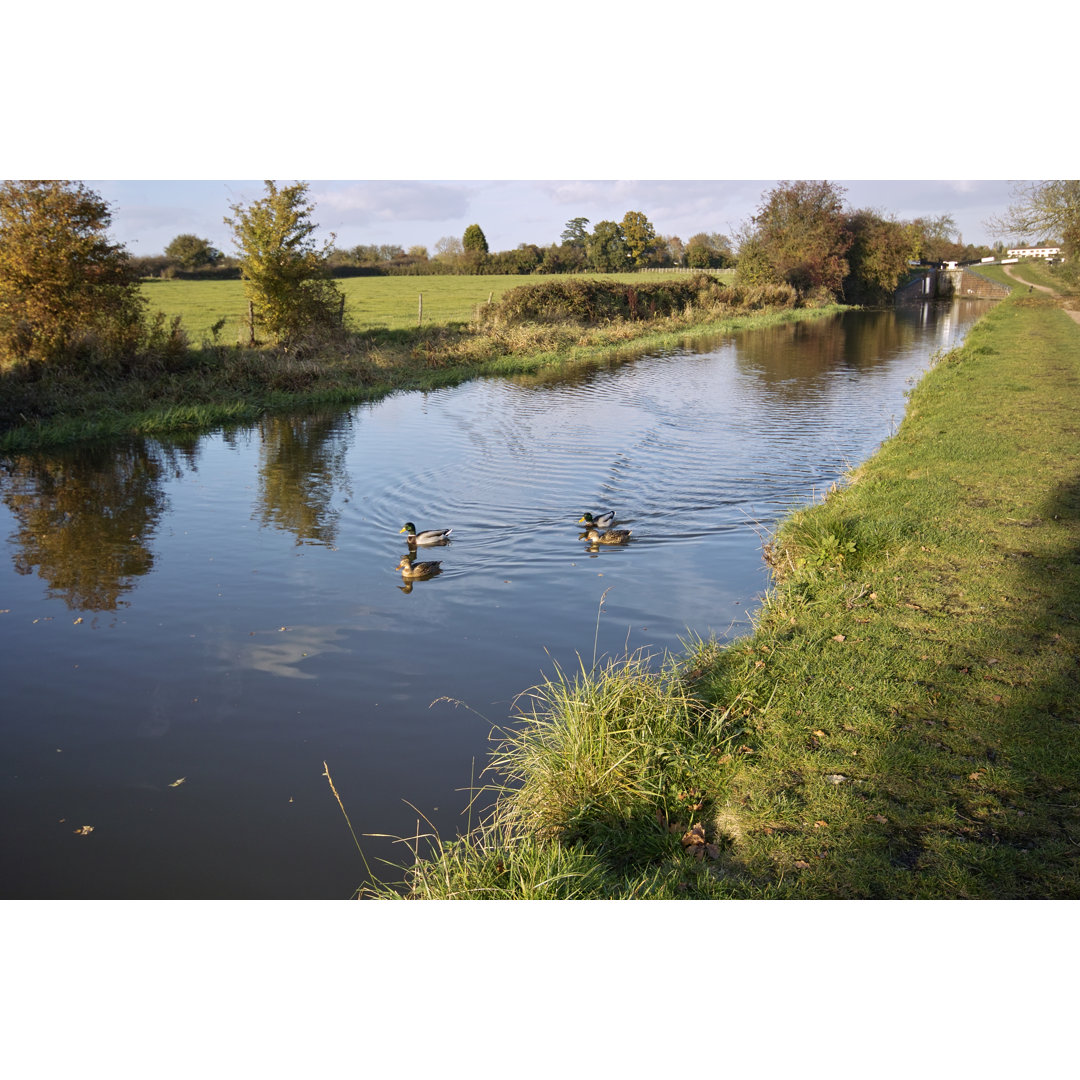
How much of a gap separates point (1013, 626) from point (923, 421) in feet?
30.3

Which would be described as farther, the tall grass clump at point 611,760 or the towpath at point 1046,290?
the towpath at point 1046,290

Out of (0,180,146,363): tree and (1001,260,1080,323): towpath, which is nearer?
(0,180,146,363): tree

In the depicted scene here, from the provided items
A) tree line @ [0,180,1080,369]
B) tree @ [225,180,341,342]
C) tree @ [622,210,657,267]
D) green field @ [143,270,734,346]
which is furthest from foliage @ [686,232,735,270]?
tree @ [225,180,341,342]

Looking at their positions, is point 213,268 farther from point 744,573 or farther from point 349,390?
point 744,573

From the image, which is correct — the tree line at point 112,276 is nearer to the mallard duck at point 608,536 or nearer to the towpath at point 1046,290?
the towpath at point 1046,290

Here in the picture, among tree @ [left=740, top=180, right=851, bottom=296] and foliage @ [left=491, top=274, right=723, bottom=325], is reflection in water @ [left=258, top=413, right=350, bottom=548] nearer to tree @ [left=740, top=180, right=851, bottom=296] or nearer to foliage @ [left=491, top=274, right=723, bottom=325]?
foliage @ [left=491, top=274, right=723, bottom=325]

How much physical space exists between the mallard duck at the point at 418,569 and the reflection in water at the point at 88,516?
3053 millimetres

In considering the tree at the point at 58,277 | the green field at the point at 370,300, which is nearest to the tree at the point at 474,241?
the green field at the point at 370,300

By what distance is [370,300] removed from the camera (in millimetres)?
46625

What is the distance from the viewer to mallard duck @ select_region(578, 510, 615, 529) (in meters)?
9.85

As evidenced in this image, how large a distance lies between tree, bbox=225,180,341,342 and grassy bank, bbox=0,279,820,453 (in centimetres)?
103

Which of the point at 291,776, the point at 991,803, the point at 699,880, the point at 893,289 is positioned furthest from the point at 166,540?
the point at 893,289

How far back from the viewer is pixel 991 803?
12.7 ft

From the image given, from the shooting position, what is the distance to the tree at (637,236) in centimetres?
7269
